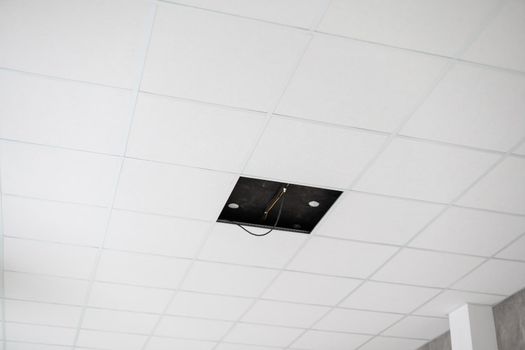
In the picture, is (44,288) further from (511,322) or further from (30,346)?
(511,322)

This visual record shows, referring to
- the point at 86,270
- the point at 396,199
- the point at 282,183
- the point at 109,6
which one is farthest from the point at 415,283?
the point at 109,6

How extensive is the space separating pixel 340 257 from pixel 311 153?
1.34 m

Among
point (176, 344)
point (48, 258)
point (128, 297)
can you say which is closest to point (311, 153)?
point (48, 258)

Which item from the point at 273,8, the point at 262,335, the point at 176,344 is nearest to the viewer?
the point at 273,8

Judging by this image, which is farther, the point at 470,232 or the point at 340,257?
the point at 340,257

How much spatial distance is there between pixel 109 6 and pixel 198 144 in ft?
3.32

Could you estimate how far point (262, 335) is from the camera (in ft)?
19.1

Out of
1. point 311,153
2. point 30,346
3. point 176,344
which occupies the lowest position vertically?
point 30,346

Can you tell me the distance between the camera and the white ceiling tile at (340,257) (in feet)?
14.1

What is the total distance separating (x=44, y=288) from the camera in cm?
499

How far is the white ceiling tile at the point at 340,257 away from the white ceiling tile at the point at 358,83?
4.40 ft

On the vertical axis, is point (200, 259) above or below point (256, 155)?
below

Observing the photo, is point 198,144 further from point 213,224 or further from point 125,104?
point 213,224

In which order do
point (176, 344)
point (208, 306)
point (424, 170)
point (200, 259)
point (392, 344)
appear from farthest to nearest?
point (176, 344), point (392, 344), point (208, 306), point (200, 259), point (424, 170)
